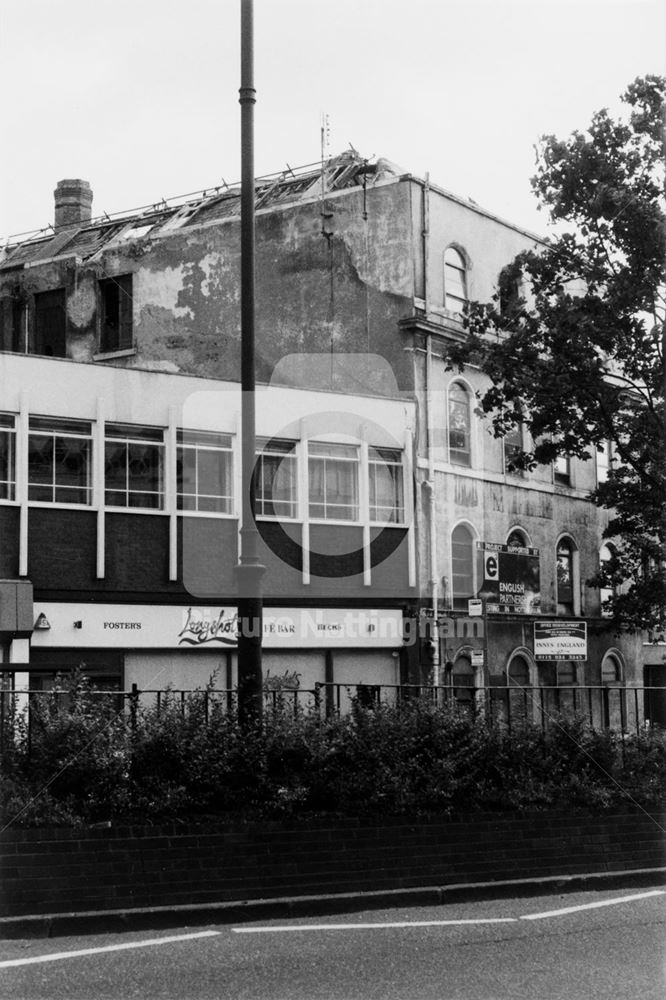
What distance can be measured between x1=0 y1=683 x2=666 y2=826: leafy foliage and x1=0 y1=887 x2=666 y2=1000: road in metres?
1.19

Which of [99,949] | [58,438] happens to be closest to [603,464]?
[58,438]

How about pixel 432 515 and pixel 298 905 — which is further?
pixel 432 515

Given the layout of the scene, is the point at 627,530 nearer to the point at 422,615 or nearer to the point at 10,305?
the point at 422,615

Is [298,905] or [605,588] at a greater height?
[605,588]

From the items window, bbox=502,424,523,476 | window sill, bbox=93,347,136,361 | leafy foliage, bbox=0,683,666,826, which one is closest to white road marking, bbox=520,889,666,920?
leafy foliage, bbox=0,683,666,826

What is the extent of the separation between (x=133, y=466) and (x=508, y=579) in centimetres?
1106

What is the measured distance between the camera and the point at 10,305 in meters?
38.2

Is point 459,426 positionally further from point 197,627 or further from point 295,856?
point 295,856

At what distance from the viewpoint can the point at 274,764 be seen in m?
12.7

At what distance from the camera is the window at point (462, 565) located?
111 ft

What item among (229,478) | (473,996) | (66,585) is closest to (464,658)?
(229,478)

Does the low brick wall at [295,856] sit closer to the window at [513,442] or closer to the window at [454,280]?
the window at [454,280]

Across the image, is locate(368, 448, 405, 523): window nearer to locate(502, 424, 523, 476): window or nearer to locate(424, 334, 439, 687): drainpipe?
locate(424, 334, 439, 687): drainpipe

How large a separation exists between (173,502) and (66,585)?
275 cm
